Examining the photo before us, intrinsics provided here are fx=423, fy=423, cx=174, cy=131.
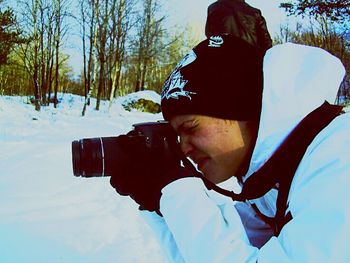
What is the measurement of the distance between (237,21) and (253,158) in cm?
183

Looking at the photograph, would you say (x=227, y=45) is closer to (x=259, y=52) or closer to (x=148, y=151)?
(x=259, y=52)

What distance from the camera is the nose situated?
1223mm

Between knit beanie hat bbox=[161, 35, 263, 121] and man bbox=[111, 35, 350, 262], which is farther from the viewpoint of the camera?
knit beanie hat bbox=[161, 35, 263, 121]

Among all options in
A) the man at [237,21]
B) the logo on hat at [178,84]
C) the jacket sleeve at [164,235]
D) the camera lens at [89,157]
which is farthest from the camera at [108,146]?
the man at [237,21]

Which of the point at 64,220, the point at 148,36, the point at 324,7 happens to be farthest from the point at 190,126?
the point at 148,36

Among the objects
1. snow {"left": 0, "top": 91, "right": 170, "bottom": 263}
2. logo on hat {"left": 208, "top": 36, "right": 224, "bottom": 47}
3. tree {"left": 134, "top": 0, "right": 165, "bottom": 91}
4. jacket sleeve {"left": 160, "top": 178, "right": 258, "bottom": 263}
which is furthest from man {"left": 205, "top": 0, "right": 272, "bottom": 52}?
tree {"left": 134, "top": 0, "right": 165, "bottom": 91}

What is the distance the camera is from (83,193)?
10.9ft

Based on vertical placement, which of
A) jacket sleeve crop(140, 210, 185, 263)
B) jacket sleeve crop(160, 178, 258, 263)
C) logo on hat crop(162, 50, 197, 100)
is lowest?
jacket sleeve crop(140, 210, 185, 263)

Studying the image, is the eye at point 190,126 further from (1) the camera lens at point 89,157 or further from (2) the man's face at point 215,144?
(1) the camera lens at point 89,157

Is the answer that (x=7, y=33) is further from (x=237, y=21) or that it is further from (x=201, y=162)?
(x=201, y=162)

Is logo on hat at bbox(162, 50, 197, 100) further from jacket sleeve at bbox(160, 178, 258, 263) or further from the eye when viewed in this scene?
jacket sleeve at bbox(160, 178, 258, 263)

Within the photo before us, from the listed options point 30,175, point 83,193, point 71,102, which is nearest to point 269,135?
point 83,193

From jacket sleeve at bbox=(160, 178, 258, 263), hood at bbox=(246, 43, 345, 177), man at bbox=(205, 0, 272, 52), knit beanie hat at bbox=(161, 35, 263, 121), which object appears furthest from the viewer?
man at bbox=(205, 0, 272, 52)

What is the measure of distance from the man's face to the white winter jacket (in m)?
0.08
